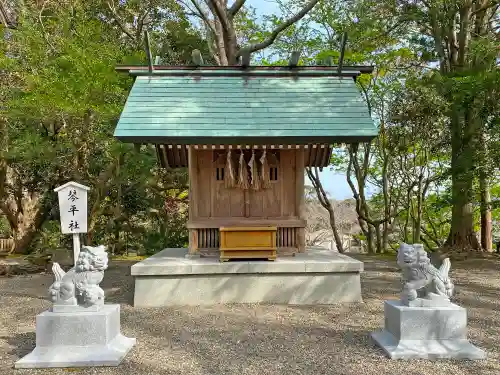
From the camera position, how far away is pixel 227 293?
26.9 feet

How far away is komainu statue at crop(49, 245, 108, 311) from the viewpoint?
5195 mm

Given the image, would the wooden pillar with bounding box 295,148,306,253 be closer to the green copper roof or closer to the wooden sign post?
the green copper roof

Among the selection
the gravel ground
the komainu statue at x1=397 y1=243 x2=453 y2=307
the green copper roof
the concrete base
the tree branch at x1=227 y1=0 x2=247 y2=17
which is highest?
the tree branch at x1=227 y1=0 x2=247 y2=17

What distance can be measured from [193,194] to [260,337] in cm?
385

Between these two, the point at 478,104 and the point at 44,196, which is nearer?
the point at 478,104

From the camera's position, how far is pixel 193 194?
9.02 meters

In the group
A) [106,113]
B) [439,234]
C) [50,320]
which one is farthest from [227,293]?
[439,234]

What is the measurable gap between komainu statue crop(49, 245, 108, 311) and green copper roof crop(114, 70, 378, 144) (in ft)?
10.8

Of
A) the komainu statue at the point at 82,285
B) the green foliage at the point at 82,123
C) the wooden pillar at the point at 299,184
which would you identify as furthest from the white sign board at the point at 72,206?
the green foliage at the point at 82,123

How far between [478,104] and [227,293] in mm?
9095

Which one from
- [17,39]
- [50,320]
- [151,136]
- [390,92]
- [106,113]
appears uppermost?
[17,39]

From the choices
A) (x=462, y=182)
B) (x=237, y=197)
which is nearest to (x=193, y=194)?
(x=237, y=197)

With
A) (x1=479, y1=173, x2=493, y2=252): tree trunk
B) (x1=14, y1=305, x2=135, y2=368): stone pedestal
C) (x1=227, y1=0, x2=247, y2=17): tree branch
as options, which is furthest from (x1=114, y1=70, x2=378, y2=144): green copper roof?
(x1=479, y1=173, x2=493, y2=252): tree trunk

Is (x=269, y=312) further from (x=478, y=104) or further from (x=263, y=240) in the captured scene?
(x=478, y=104)
